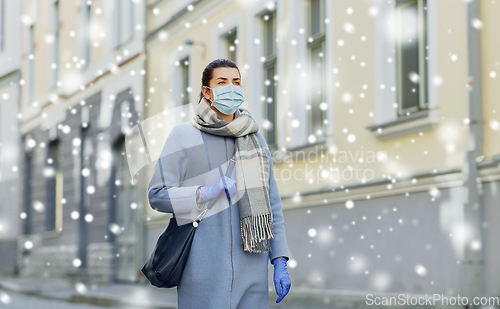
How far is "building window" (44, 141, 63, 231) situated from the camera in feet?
65.6

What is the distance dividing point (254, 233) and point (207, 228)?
213 millimetres

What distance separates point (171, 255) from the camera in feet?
9.36

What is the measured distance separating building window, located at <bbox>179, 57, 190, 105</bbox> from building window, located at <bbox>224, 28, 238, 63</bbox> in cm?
154

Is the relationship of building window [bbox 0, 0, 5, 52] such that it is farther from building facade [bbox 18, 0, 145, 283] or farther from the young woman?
the young woman

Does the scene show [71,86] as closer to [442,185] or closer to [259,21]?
[259,21]

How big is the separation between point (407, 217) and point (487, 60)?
1947mm

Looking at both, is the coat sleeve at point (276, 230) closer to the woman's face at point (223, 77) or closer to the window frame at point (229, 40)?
the woman's face at point (223, 77)

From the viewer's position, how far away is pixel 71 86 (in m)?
18.9

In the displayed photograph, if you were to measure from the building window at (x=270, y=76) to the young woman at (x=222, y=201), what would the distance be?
7346mm

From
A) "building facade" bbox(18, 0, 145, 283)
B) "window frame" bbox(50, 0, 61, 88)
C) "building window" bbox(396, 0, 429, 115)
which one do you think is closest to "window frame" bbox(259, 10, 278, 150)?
"building window" bbox(396, 0, 429, 115)

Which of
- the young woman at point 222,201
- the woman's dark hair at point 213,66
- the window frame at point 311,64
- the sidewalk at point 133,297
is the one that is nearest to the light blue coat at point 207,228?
the young woman at point 222,201

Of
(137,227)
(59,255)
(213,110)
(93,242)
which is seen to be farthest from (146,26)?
(213,110)

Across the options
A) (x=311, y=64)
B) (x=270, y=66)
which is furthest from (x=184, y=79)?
(x=311, y=64)

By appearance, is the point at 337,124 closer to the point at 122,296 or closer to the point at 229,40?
the point at 229,40
